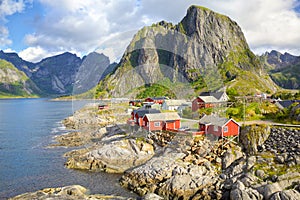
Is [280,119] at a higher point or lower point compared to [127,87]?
lower

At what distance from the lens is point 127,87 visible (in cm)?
1964

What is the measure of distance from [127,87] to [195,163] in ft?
26.4

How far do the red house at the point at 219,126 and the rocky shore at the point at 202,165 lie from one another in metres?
0.81

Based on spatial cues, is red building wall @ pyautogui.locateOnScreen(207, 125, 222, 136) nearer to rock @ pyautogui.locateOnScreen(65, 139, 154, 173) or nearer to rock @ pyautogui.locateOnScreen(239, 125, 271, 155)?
rock @ pyautogui.locateOnScreen(239, 125, 271, 155)

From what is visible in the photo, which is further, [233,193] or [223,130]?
[223,130]

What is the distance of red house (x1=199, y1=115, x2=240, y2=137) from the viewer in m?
22.9

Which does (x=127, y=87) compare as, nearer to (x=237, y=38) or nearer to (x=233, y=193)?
(x=233, y=193)

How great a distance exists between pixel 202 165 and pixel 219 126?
4.13 meters

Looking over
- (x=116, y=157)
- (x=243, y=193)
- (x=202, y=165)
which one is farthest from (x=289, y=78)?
(x=243, y=193)

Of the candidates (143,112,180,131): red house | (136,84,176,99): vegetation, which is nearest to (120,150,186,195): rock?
(143,112,180,131): red house

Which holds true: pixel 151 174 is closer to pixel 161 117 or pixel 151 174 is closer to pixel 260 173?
pixel 260 173

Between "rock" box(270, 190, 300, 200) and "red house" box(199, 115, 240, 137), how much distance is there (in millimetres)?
8282

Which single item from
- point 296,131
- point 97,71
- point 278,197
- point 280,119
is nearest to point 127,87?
point 97,71

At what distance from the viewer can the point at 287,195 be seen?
1465 centimetres
